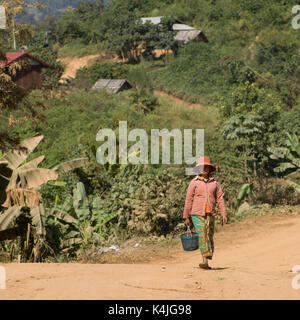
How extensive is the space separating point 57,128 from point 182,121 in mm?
6068

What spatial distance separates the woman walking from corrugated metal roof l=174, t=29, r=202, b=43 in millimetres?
32821

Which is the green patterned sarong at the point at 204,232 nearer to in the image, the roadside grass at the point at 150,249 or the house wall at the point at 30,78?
the roadside grass at the point at 150,249

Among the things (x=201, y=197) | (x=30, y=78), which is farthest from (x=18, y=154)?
(x=30, y=78)

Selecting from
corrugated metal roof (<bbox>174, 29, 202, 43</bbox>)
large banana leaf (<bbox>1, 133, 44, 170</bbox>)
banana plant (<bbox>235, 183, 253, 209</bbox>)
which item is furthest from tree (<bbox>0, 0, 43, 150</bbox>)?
corrugated metal roof (<bbox>174, 29, 202, 43</bbox>)

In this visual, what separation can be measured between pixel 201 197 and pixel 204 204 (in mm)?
106

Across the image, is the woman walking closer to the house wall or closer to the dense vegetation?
the dense vegetation

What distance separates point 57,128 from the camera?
2303 cm

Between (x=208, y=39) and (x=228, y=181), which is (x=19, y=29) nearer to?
(x=228, y=181)

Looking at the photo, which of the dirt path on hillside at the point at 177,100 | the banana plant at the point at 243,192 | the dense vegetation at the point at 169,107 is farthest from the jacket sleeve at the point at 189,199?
the dirt path on hillside at the point at 177,100

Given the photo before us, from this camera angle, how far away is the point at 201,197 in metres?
7.16

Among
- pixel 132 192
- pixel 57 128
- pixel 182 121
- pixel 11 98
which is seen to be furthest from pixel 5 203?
pixel 182 121

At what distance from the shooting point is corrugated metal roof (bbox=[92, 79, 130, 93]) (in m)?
31.4

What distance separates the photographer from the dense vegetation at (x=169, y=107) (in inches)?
496

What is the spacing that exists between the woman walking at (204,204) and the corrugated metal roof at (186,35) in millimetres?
32821
